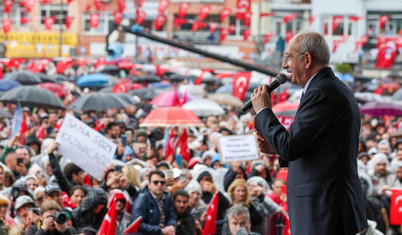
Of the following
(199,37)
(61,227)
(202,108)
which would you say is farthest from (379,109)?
(199,37)

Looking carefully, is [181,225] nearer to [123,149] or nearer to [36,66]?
[123,149]

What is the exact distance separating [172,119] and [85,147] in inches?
193

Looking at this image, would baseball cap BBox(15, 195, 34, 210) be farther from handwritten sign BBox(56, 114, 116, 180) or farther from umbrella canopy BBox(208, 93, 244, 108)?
umbrella canopy BBox(208, 93, 244, 108)

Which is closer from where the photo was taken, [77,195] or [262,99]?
[262,99]

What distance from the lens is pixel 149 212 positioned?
8.64m

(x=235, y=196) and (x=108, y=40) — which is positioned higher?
(x=108, y=40)

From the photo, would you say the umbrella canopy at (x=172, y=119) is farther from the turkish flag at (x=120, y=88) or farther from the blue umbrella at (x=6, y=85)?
the turkish flag at (x=120, y=88)

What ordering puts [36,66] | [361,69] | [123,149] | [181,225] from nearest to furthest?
[181,225] → [123,149] → [36,66] → [361,69]

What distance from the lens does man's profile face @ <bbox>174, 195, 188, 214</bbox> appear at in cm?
905

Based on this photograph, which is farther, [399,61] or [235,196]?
[399,61]

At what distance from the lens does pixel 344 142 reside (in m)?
4.22

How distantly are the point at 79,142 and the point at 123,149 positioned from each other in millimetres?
3223

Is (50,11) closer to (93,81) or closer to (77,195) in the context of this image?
(93,81)

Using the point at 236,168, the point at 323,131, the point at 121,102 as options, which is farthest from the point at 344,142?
the point at 121,102
